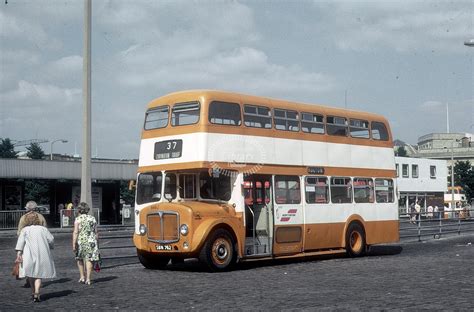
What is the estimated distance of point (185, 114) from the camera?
17203 mm

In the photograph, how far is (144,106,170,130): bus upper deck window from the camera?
17672 millimetres

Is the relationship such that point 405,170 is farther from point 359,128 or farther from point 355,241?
point 355,241

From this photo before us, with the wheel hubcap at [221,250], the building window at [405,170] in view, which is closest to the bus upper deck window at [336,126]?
the wheel hubcap at [221,250]

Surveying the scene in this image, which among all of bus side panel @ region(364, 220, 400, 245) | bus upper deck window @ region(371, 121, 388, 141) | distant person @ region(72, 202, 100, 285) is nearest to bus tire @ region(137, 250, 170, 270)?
distant person @ region(72, 202, 100, 285)

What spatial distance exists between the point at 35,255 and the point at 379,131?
44.3ft

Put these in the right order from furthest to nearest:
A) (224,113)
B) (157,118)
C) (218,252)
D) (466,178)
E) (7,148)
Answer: (7,148), (466,178), (157,118), (224,113), (218,252)

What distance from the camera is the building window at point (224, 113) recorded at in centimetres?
1703

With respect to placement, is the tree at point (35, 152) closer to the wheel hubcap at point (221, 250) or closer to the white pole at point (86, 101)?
the white pole at point (86, 101)

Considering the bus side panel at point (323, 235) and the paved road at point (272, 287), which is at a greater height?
the bus side panel at point (323, 235)

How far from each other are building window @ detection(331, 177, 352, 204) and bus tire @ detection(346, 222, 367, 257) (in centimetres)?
83

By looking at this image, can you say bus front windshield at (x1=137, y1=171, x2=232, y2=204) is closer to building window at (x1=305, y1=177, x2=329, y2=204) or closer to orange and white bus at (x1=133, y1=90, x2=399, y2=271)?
orange and white bus at (x1=133, y1=90, x2=399, y2=271)

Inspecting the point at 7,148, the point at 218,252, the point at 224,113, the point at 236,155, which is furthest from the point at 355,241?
the point at 7,148

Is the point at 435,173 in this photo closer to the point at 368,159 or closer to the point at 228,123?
the point at 368,159

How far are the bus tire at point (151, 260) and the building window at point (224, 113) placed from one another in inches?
139
